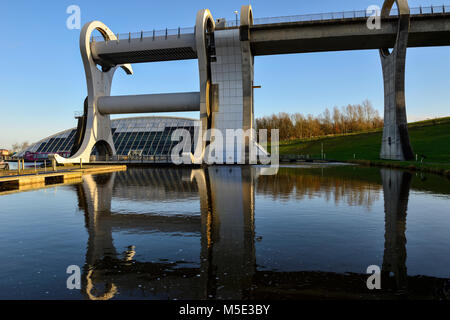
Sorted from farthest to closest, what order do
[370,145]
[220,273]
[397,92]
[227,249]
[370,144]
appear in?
[370,144] → [370,145] → [397,92] → [227,249] → [220,273]

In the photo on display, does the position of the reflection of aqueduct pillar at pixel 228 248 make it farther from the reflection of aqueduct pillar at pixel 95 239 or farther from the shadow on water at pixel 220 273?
the reflection of aqueduct pillar at pixel 95 239

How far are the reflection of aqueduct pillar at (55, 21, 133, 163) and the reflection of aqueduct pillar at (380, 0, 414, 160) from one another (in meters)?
37.1

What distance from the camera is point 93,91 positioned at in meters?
45.3

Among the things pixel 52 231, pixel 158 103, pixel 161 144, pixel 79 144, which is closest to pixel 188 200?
pixel 52 231

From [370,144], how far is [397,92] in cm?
5203

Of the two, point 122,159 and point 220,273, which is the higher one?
point 122,159

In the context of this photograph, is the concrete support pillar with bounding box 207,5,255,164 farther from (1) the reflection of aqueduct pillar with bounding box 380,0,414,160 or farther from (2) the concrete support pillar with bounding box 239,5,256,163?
(1) the reflection of aqueduct pillar with bounding box 380,0,414,160

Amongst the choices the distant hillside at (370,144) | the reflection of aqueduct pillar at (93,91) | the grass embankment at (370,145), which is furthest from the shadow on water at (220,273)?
the distant hillside at (370,144)

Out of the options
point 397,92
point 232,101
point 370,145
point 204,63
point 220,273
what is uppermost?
point 204,63

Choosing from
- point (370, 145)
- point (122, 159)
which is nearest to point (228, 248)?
point (122, 159)

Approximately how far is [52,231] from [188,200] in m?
6.80

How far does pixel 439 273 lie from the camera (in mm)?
6148

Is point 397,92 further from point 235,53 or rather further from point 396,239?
point 396,239

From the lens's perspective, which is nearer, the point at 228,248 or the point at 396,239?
the point at 228,248
